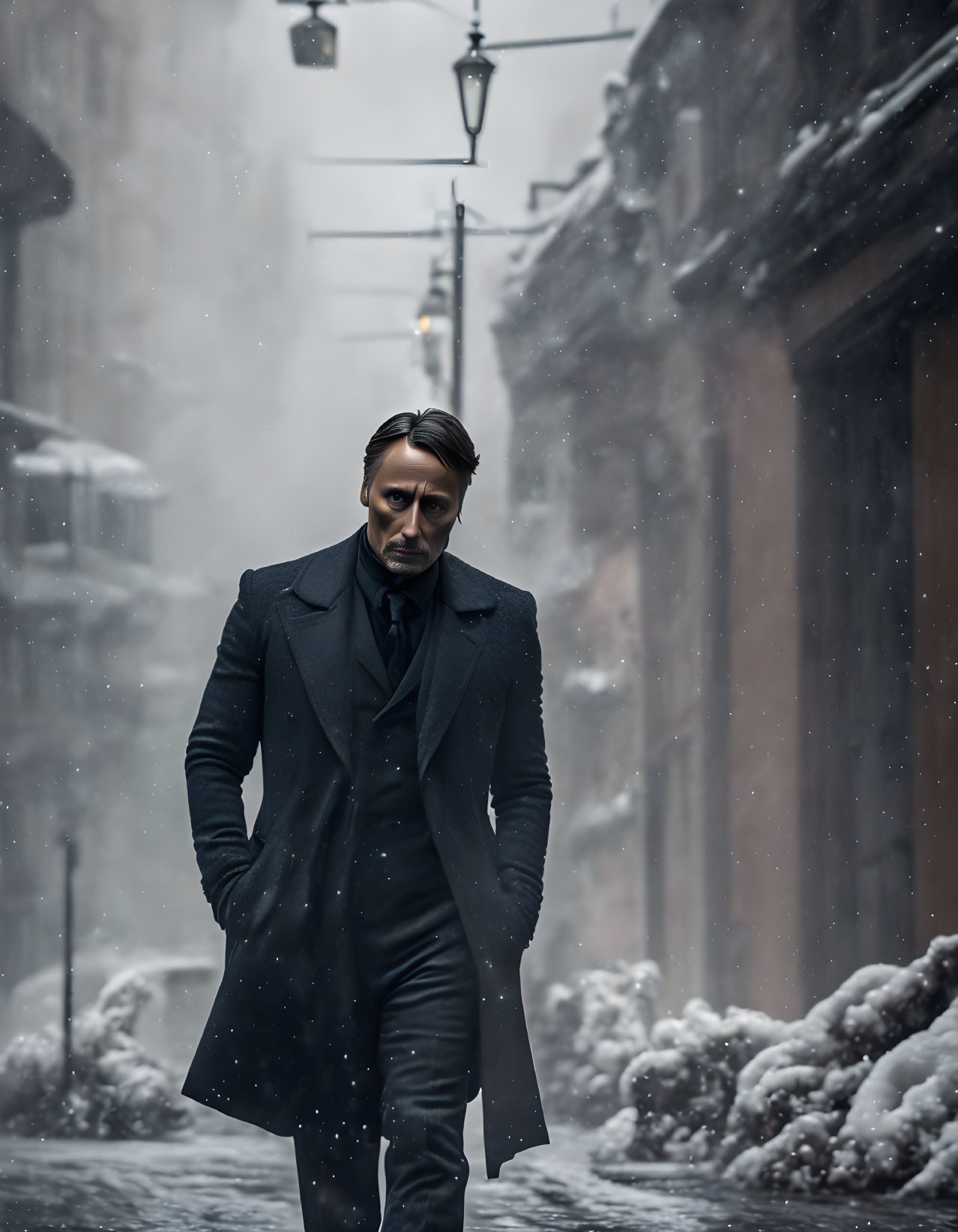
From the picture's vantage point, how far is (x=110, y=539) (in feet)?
17.5

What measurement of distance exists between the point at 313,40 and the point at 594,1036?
3450 millimetres

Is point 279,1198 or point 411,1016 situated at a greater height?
point 411,1016

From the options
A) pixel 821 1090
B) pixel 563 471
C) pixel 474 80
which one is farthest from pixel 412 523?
pixel 821 1090

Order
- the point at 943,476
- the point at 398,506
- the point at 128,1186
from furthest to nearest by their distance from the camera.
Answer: the point at 943,476 < the point at 128,1186 < the point at 398,506

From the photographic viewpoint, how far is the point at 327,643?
296cm

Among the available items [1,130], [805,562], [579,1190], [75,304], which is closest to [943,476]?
[805,562]

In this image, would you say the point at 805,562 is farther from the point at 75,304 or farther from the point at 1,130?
the point at 1,130

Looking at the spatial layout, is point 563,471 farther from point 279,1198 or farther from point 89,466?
point 279,1198

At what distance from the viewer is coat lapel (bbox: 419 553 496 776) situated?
292 centimetres

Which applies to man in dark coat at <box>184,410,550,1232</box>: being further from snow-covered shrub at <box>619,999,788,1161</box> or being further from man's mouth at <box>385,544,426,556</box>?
snow-covered shrub at <box>619,999,788,1161</box>

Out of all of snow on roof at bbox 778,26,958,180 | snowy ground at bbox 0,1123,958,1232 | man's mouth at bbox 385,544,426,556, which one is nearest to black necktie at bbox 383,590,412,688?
man's mouth at bbox 385,544,426,556

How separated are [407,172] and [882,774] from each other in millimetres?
2552

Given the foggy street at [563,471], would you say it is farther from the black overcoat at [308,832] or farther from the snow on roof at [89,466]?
the black overcoat at [308,832]

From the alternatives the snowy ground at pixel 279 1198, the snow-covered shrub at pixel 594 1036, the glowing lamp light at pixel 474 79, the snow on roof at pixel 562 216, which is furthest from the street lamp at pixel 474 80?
the snowy ground at pixel 279 1198
